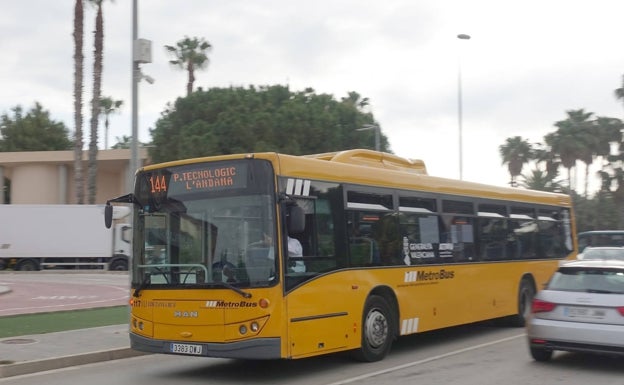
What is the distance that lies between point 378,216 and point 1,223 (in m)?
32.3

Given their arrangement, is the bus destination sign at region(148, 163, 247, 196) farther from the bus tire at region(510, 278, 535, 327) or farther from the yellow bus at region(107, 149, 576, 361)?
the bus tire at region(510, 278, 535, 327)

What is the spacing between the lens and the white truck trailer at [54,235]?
3831cm

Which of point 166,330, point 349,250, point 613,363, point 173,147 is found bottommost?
point 613,363

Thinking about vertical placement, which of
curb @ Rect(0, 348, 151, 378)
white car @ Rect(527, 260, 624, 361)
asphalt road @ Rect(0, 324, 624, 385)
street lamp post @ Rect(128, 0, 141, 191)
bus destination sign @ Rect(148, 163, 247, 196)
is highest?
street lamp post @ Rect(128, 0, 141, 191)

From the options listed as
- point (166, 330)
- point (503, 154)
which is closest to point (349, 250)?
point (166, 330)

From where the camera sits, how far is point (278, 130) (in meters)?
40.6

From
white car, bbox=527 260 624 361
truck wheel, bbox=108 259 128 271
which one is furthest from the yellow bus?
truck wheel, bbox=108 259 128 271

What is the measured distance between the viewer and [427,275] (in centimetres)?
1186

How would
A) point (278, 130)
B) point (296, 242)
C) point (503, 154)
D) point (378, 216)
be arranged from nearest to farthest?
point (296, 242) < point (378, 216) < point (278, 130) < point (503, 154)

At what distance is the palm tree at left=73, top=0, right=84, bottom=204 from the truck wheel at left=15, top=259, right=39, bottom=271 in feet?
16.3

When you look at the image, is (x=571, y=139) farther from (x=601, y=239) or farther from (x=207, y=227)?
(x=207, y=227)

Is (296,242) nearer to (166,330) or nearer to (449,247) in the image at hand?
(166,330)

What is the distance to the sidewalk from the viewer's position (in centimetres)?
1017

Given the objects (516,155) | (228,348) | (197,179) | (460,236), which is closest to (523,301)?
(460,236)
